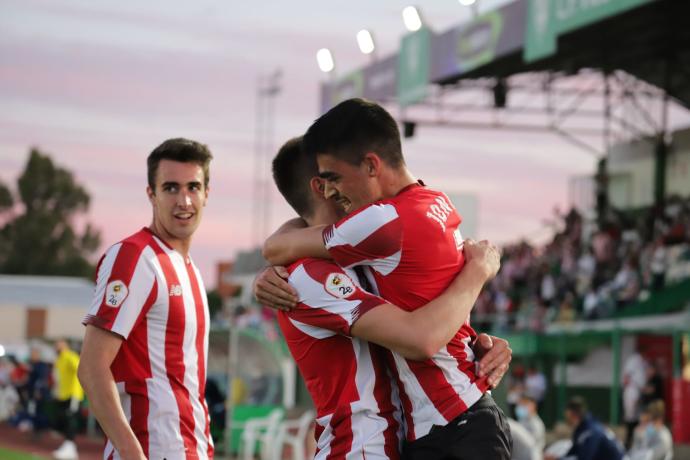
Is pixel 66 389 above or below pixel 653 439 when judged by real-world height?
below

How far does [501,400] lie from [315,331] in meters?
6.66

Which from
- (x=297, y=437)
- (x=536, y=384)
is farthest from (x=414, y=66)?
(x=297, y=437)

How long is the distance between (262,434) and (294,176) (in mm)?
17000

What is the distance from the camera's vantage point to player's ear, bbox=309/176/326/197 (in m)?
4.15

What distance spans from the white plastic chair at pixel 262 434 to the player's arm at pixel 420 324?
52.5 feet

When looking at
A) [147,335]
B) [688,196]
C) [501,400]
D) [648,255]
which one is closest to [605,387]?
[648,255]

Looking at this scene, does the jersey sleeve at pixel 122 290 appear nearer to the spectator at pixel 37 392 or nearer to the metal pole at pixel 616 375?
the metal pole at pixel 616 375

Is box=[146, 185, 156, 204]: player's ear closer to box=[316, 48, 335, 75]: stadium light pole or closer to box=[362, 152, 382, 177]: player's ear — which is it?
box=[362, 152, 382, 177]: player's ear

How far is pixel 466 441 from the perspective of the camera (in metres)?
Answer: 3.87

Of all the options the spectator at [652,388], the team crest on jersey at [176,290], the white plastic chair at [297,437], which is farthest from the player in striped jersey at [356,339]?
the spectator at [652,388]

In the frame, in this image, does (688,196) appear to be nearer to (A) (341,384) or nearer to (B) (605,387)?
(B) (605,387)

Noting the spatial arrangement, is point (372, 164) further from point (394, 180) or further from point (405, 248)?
point (405, 248)

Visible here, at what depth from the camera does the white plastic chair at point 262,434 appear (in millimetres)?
19891

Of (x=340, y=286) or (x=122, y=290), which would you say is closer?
(x=340, y=286)
